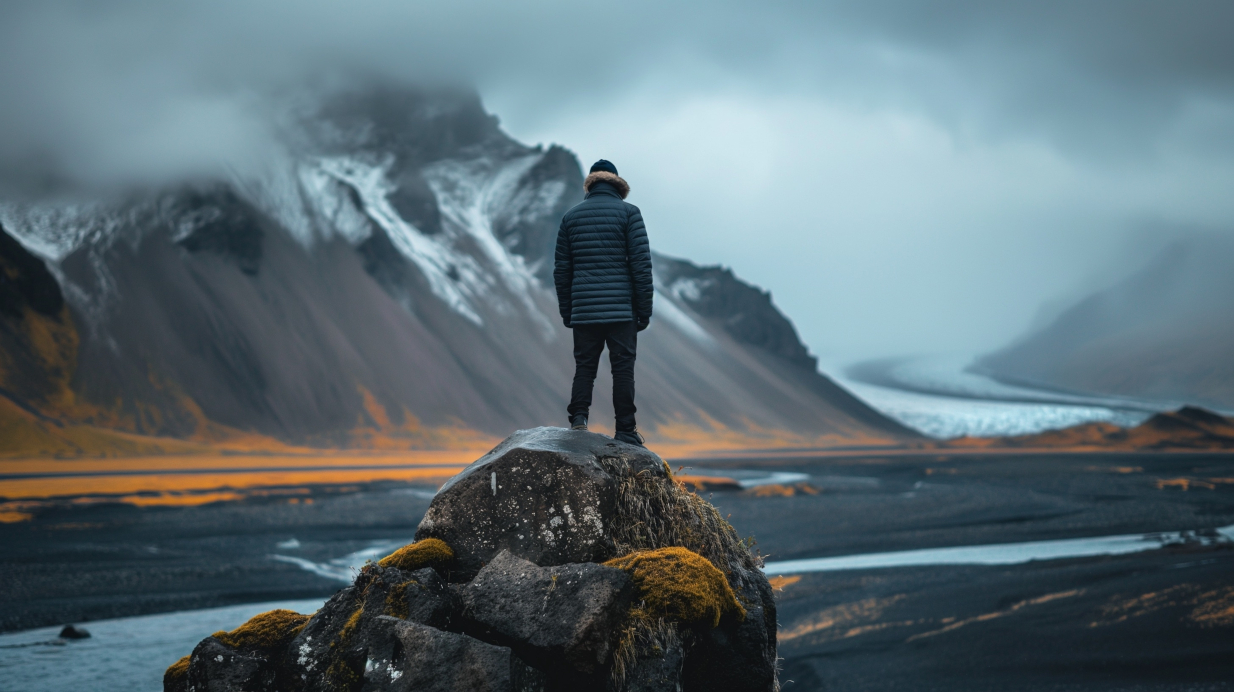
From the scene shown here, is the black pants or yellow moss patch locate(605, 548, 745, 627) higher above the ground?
the black pants

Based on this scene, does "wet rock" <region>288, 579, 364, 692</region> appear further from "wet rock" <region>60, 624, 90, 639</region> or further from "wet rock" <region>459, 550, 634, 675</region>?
"wet rock" <region>60, 624, 90, 639</region>

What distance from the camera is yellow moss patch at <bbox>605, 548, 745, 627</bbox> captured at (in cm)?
546

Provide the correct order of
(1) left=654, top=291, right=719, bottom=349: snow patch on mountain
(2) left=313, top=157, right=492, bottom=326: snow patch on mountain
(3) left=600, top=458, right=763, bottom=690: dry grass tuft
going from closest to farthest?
Answer: (3) left=600, top=458, right=763, bottom=690: dry grass tuft
(2) left=313, top=157, right=492, bottom=326: snow patch on mountain
(1) left=654, top=291, right=719, bottom=349: snow patch on mountain

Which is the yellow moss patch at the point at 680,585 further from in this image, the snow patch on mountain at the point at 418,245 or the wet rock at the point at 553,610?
the snow patch on mountain at the point at 418,245

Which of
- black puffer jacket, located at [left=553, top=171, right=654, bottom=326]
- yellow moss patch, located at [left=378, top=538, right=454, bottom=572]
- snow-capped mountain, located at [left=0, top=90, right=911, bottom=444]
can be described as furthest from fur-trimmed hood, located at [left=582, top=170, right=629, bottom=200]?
snow-capped mountain, located at [left=0, top=90, right=911, bottom=444]

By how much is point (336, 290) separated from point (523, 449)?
9303cm

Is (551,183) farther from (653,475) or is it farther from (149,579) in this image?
(653,475)

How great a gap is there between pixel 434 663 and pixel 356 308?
92.9 meters

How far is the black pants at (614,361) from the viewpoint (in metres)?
7.44

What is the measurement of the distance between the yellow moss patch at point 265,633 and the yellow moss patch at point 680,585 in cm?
226

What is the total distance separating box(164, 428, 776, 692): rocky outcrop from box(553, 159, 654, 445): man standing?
1.07 metres

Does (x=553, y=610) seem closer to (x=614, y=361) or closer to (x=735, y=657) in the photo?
(x=735, y=657)

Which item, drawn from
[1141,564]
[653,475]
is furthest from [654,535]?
[1141,564]

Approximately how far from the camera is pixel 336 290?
308ft
